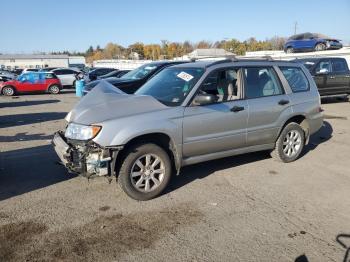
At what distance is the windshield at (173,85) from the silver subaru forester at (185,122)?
16mm

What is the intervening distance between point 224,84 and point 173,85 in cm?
86

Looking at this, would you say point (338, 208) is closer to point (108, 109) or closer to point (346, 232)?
point (346, 232)

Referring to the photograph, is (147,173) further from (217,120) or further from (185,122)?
(217,120)

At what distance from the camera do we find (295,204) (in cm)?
484

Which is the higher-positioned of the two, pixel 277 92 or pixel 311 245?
pixel 277 92

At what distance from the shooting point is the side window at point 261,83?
19.8ft

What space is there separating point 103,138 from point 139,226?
3.97 ft

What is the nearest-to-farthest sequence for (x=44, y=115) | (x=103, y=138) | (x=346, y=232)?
(x=346, y=232) < (x=103, y=138) < (x=44, y=115)

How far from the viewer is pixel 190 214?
4535 millimetres

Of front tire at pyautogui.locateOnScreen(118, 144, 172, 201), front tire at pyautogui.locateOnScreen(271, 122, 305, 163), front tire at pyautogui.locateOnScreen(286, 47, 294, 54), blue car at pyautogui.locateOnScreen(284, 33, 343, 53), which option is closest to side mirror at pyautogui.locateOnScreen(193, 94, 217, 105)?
front tire at pyautogui.locateOnScreen(118, 144, 172, 201)

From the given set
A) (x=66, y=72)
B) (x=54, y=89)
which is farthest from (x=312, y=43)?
(x=54, y=89)

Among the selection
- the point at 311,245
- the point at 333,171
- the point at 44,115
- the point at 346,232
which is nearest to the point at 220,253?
the point at 311,245

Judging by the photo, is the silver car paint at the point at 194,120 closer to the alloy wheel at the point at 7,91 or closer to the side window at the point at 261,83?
the side window at the point at 261,83

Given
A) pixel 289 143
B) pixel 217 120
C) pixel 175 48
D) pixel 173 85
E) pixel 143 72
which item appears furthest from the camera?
pixel 175 48
